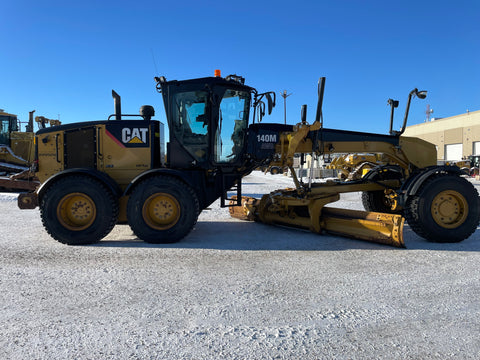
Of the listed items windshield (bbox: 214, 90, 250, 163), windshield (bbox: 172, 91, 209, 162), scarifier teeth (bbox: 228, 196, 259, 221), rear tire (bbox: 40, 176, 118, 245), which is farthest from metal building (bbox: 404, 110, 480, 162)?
rear tire (bbox: 40, 176, 118, 245)

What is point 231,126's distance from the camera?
19.8 ft

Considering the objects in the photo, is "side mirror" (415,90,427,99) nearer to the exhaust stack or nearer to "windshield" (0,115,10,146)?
the exhaust stack

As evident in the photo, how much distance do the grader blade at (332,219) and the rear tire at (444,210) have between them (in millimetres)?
619

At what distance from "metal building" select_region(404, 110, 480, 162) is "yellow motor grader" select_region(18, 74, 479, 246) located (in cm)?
4507

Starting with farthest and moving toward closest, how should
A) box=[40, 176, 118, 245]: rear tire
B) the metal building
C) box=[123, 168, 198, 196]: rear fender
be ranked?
the metal building < box=[123, 168, 198, 196]: rear fender < box=[40, 176, 118, 245]: rear tire

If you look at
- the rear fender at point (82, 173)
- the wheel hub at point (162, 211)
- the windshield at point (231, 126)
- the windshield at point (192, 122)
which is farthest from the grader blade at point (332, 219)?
the rear fender at point (82, 173)

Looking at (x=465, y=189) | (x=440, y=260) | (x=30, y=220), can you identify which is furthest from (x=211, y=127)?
(x=30, y=220)

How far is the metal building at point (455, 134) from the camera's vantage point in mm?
45719

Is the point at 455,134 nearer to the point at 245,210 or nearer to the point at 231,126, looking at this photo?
the point at 245,210

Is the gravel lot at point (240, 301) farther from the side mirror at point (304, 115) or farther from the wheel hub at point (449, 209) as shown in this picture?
the side mirror at point (304, 115)

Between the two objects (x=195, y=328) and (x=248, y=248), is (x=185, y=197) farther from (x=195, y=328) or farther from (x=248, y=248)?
(x=195, y=328)

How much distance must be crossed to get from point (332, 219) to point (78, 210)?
167 inches

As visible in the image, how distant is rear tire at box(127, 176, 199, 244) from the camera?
5.46 meters

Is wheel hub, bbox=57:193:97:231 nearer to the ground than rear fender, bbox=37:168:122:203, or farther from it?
nearer to the ground
